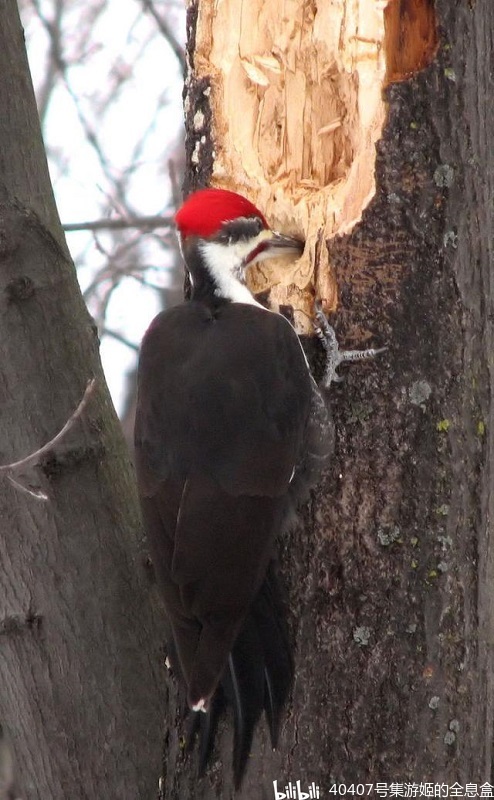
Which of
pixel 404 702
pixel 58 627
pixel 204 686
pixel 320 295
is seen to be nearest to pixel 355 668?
pixel 404 702

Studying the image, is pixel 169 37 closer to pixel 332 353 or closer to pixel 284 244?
pixel 284 244

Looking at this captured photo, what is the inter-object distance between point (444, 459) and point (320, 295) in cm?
49

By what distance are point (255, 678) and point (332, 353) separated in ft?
2.48

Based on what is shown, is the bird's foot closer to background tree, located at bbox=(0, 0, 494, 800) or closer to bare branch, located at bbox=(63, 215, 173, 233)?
background tree, located at bbox=(0, 0, 494, 800)

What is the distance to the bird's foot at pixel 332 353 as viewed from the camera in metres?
2.40

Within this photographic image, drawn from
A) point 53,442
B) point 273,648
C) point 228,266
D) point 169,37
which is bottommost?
point 273,648

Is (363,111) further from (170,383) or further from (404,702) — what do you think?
(404,702)

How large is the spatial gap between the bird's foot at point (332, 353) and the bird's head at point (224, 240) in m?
0.30

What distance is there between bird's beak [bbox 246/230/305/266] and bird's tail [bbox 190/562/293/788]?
82 centimetres

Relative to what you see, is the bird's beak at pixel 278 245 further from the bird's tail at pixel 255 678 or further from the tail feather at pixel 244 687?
the tail feather at pixel 244 687

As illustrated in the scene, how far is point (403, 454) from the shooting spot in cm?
233

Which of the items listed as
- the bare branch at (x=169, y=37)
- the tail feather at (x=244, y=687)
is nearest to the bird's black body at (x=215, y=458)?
the tail feather at (x=244, y=687)

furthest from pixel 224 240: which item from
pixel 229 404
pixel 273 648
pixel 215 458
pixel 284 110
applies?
pixel 273 648

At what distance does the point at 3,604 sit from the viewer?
2.43 m
